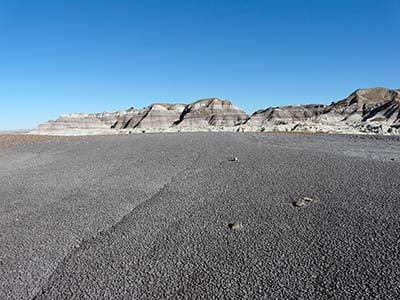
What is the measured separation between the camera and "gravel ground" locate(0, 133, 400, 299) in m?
2.64

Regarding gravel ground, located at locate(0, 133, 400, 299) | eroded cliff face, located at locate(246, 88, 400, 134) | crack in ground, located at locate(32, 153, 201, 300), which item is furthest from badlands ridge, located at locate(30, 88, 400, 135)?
crack in ground, located at locate(32, 153, 201, 300)

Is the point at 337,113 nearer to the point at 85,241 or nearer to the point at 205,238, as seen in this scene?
the point at 205,238

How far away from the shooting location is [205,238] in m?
3.58

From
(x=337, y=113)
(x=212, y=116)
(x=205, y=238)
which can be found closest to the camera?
(x=205, y=238)

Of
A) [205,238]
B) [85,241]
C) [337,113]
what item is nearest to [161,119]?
[337,113]

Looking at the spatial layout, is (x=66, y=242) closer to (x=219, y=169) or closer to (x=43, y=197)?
(x=43, y=197)

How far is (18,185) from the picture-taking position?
6668 millimetres

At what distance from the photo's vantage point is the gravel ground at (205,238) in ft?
8.68

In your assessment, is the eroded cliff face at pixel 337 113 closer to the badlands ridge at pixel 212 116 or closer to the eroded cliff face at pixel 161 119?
the badlands ridge at pixel 212 116

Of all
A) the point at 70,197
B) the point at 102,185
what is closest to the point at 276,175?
the point at 102,185

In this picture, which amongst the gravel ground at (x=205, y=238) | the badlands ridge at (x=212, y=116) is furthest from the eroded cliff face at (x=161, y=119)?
the gravel ground at (x=205, y=238)

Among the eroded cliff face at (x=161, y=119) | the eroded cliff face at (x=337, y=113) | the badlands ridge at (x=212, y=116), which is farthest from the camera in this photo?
the eroded cliff face at (x=161, y=119)

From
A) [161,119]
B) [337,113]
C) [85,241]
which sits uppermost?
[337,113]

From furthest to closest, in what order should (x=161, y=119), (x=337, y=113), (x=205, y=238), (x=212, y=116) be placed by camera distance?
1. (x=161, y=119)
2. (x=212, y=116)
3. (x=337, y=113)
4. (x=205, y=238)
